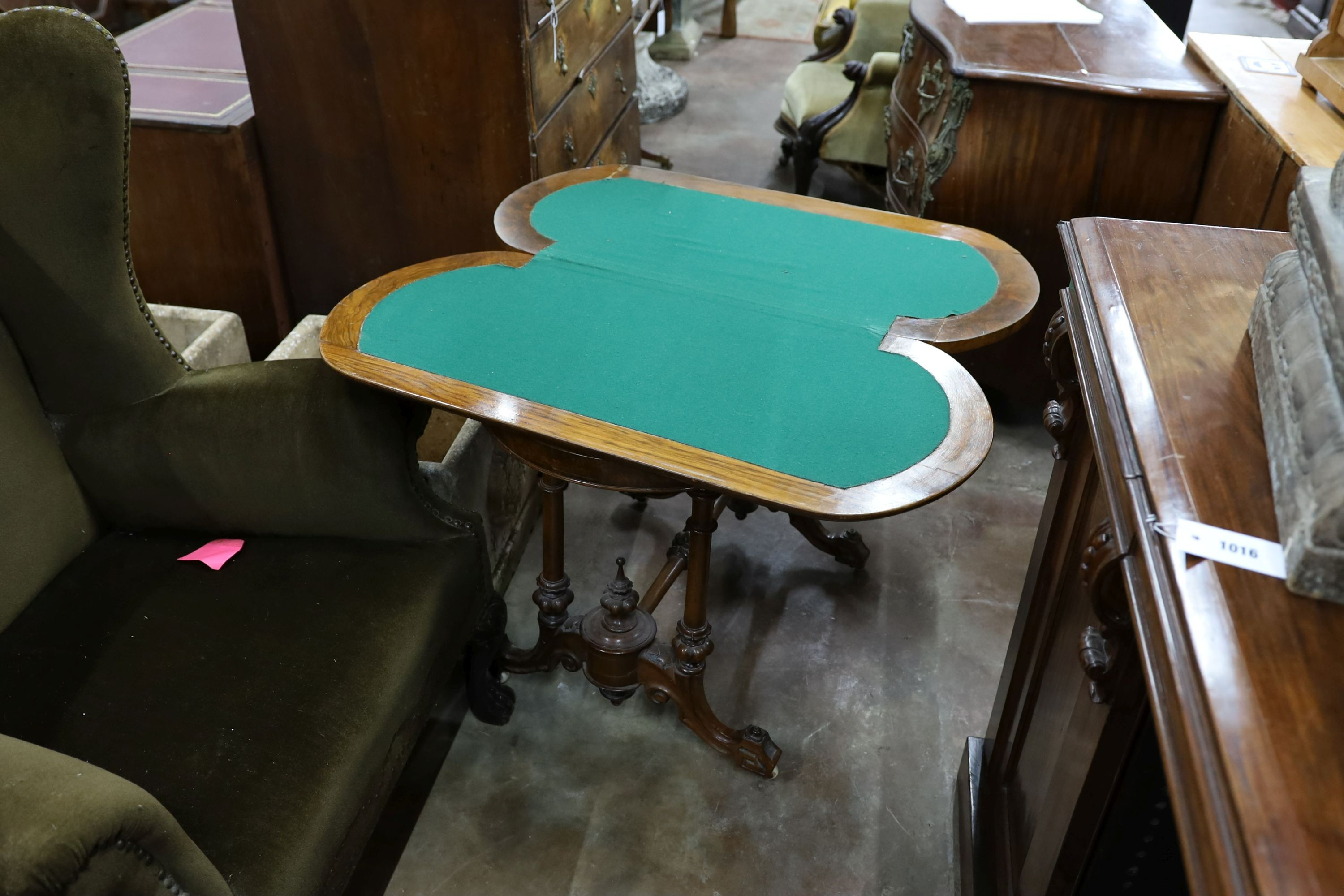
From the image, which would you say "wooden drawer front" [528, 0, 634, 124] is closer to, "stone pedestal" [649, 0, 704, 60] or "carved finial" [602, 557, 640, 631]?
"carved finial" [602, 557, 640, 631]

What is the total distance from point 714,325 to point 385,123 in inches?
49.6

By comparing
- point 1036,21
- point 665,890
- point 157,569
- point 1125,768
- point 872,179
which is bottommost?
point 665,890

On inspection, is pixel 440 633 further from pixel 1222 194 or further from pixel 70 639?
pixel 1222 194

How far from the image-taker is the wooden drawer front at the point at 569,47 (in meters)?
2.33

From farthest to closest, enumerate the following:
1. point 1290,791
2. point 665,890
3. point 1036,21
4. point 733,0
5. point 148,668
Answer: point 733,0 < point 1036,21 < point 665,890 < point 148,668 < point 1290,791

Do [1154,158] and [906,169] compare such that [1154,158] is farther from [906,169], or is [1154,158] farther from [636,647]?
[636,647]

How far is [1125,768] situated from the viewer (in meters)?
1.02

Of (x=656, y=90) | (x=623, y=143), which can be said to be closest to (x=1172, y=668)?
(x=623, y=143)

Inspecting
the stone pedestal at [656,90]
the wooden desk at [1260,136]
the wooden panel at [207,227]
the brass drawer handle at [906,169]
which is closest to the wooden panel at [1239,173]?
the wooden desk at [1260,136]

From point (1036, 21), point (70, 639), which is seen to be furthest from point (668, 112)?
point (70, 639)

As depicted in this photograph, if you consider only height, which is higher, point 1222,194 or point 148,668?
point 1222,194

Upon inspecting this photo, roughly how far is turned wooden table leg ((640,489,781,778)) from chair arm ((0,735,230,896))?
908 mm

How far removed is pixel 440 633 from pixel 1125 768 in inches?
39.2

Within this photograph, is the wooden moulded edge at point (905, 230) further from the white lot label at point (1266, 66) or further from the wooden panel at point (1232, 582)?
the white lot label at point (1266, 66)
